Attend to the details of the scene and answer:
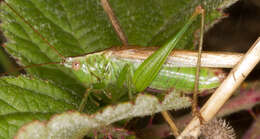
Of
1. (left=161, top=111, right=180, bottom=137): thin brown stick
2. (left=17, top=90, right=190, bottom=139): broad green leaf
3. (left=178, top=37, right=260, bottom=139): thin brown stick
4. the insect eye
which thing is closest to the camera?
(left=17, top=90, right=190, bottom=139): broad green leaf

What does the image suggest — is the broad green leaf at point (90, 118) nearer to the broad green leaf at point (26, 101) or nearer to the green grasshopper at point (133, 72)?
the broad green leaf at point (26, 101)

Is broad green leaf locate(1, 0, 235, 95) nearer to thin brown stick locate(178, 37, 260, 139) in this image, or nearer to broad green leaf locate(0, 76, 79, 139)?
broad green leaf locate(0, 76, 79, 139)

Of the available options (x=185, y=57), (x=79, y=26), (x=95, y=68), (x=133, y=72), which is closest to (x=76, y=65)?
(x=95, y=68)

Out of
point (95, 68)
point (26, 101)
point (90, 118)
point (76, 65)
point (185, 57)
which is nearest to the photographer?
point (90, 118)

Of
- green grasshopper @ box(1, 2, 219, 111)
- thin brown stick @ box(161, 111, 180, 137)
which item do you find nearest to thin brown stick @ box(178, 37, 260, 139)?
thin brown stick @ box(161, 111, 180, 137)

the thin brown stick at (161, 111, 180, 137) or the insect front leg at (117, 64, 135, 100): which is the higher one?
the insect front leg at (117, 64, 135, 100)

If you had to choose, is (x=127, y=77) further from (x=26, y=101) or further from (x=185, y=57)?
(x=26, y=101)
